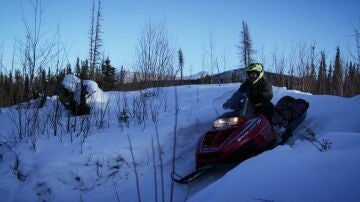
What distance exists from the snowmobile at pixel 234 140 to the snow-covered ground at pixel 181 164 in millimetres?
255

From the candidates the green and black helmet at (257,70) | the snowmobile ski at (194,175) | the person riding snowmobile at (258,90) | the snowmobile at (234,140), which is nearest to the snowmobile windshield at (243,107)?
the snowmobile at (234,140)

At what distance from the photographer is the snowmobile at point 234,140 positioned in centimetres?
525

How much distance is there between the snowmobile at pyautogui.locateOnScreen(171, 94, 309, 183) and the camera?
5250mm

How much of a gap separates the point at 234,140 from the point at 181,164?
147 cm

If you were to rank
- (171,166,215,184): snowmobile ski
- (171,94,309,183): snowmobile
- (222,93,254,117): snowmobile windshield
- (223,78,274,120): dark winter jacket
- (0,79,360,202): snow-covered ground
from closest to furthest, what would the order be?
(0,79,360,202): snow-covered ground → (171,94,309,183): snowmobile → (171,166,215,184): snowmobile ski → (222,93,254,117): snowmobile windshield → (223,78,274,120): dark winter jacket

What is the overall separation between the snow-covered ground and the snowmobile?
255 mm

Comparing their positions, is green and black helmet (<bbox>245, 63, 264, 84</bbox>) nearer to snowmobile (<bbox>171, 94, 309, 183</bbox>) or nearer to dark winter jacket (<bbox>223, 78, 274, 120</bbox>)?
dark winter jacket (<bbox>223, 78, 274, 120</bbox>)

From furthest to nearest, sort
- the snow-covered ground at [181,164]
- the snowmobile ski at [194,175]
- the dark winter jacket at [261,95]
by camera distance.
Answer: the dark winter jacket at [261,95] → the snowmobile ski at [194,175] → the snow-covered ground at [181,164]

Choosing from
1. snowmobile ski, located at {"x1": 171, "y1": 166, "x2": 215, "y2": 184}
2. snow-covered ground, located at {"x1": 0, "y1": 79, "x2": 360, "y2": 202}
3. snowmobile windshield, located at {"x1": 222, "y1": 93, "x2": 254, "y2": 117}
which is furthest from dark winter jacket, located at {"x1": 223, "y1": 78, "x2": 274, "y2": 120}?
snowmobile ski, located at {"x1": 171, "y1": 166, "x2": 215, "y2": 184}

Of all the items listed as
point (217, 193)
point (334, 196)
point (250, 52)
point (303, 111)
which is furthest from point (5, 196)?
point (250, 52)

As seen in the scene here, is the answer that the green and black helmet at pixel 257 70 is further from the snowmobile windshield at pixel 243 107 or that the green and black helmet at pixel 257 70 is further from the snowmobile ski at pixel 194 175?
the snowmobile ski at pixel 194 175

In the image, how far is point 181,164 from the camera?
638 centimetres

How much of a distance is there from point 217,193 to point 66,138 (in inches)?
162

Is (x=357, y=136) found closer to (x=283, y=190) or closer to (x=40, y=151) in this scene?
(x=283, y=190)
